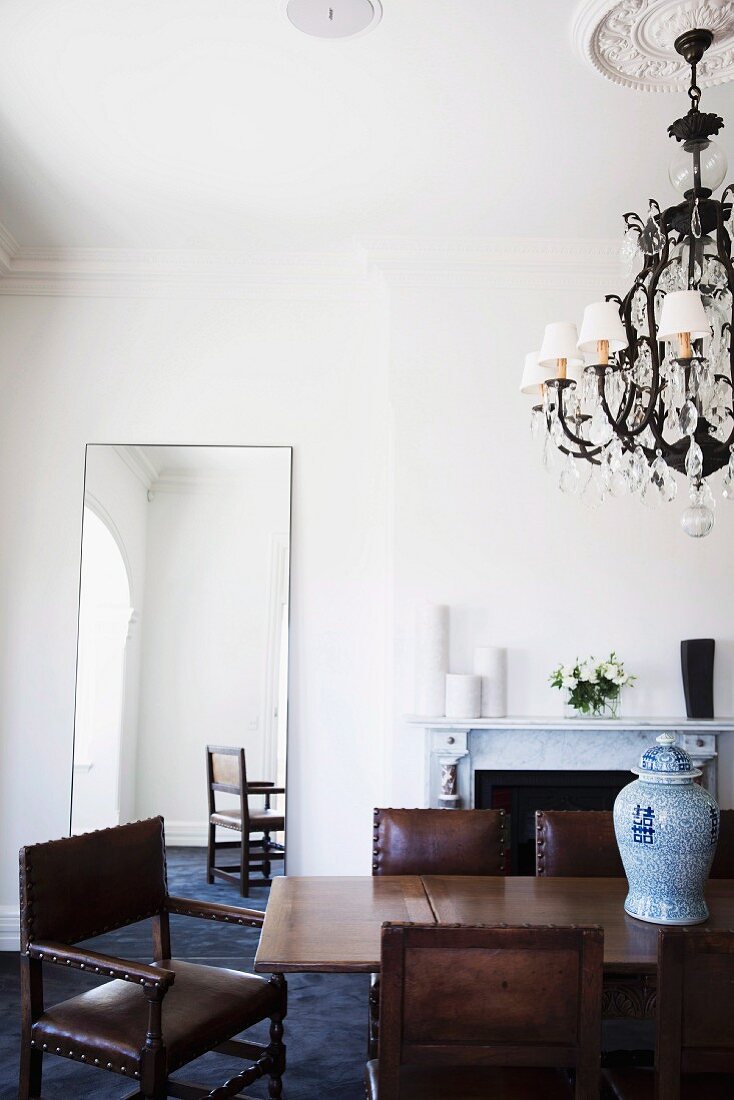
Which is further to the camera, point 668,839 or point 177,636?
point 177,636

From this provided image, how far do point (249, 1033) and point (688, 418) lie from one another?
2.61 meters

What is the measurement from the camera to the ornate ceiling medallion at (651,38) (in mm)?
2635

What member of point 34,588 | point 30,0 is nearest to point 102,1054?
point 34,588

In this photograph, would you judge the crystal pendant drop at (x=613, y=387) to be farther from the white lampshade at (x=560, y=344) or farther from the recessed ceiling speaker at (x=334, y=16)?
the recessed ceiling speaker at (x=334, y=16)

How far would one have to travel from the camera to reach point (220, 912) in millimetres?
2748

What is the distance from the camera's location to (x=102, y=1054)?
90.0 inches

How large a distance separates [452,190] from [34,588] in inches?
103

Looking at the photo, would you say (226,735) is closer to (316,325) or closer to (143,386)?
(143,386)

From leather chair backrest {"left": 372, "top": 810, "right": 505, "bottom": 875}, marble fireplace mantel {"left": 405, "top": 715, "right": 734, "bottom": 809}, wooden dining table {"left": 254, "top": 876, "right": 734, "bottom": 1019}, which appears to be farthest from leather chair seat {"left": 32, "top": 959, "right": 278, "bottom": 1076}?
marble fireplace mantel {"left": 405, "top": 715, "right": 734, "bottom": 809}

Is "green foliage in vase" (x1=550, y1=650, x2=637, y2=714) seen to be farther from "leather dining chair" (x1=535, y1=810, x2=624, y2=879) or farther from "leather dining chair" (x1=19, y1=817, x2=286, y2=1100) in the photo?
"leather dining chair" (x1=19, y1=817, x2=286, y2=1100)

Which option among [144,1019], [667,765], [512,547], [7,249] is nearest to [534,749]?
[512,547]

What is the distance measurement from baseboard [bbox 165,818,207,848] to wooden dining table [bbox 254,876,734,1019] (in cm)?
156

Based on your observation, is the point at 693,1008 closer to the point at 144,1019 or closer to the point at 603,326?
the point at 144,1019

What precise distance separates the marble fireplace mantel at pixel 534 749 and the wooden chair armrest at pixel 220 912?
1.50m
